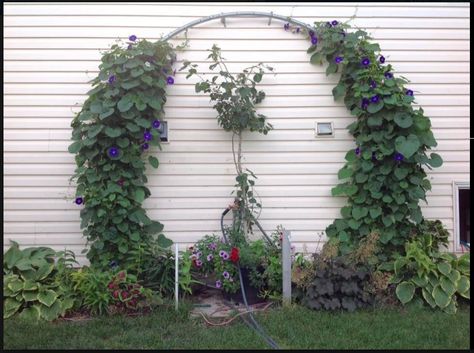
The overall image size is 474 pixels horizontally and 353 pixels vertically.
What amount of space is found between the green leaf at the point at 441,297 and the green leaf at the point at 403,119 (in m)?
1.34

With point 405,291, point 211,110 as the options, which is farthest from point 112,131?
point 405,291

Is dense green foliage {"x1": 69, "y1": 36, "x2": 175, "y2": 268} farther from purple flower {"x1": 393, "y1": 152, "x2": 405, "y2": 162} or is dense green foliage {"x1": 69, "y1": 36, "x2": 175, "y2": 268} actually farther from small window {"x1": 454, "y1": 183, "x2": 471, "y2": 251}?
small window {"x1": 454, "y1": 183, "x2": 471, "y2": 251}

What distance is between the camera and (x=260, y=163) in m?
4.56

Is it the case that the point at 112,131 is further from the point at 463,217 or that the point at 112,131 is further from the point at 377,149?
the point at 463,217

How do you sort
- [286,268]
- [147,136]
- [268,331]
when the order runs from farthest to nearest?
[147,136] < [286,268] < [268,331]

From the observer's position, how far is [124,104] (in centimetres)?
413

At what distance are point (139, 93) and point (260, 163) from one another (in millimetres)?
1241

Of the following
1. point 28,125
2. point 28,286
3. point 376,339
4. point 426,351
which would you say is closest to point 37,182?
point 28,125

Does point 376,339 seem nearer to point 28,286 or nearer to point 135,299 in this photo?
point 135,299

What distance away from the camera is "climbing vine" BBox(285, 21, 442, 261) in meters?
4.26

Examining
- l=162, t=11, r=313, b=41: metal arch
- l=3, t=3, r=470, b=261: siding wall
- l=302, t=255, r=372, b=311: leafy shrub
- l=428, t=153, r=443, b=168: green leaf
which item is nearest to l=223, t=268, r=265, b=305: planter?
l=302, t=255, r=372, b=311: leafy shrub

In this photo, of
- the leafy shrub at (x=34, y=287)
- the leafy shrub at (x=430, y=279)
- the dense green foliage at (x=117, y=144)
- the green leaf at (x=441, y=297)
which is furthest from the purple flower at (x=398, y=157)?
the leafy shrub at (x=34, y=287)

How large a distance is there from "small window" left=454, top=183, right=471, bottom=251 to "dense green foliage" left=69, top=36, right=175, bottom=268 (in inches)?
111

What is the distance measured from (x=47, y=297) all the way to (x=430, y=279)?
3031mm
